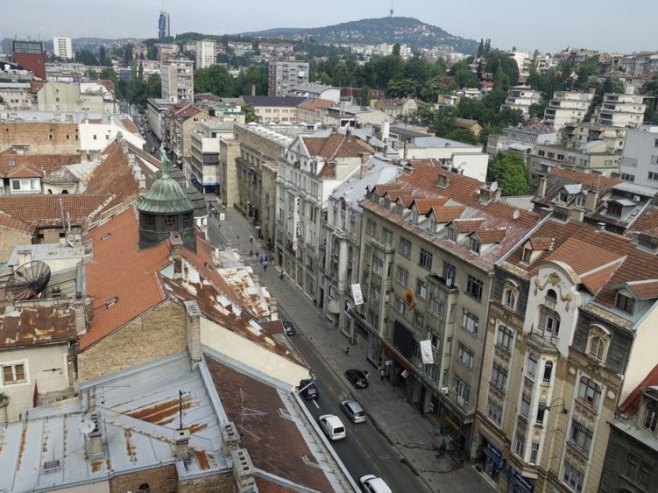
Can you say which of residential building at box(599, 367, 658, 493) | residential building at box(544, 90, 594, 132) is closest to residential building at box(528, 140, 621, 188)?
residential building at box(544, 90, 594, 132)

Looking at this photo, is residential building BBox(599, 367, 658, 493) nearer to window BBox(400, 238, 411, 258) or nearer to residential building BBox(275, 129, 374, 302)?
window BBox(400, 238, 411, 258)

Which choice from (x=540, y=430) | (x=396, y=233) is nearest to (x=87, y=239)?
(x=396, y=233)

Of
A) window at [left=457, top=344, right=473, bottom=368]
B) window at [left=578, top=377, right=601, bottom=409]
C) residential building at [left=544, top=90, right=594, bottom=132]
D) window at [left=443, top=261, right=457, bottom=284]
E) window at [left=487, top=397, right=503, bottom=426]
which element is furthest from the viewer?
residential building at [left=544, top=90, right=594, bottom=132]

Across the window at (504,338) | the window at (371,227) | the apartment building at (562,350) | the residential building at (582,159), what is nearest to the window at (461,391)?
the apartment building at (562,350)

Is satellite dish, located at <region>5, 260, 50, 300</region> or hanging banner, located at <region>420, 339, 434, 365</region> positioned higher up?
satellite dish, located at <region>5, 260, 50, 300</region>

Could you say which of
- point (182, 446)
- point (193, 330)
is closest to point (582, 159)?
point (193, 330)

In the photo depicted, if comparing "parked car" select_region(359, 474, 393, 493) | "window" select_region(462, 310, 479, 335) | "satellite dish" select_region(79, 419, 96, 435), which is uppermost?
"satellite dish" select_region(79, 419, 96, 435)

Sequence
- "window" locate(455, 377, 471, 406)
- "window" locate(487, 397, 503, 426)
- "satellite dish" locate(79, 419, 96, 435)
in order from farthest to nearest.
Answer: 1. "window" locate(455, 377, 471, 406)
2. "window" locate(487, 397, 503, 426)
3. "satellite dish" locate(79, 419, 96, 435)

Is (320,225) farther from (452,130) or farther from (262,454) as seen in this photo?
(452,130)
